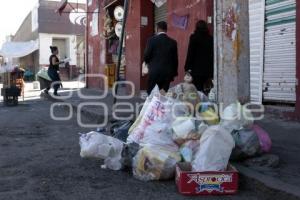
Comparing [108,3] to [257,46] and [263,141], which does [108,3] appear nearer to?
[257,46]

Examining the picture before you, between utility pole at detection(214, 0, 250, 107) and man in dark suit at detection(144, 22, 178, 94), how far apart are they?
224cm

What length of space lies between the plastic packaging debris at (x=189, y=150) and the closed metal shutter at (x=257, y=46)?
4473 mm

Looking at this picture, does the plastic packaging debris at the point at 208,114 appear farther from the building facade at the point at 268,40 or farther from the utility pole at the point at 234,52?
the building facade at the point at 268,40

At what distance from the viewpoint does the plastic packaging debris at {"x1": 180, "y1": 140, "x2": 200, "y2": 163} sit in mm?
4875

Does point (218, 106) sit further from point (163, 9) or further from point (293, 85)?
point (163, 9)

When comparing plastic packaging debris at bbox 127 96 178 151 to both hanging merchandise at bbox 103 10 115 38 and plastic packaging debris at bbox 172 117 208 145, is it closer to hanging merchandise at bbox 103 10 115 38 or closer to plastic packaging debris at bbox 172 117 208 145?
plastic packaging debris at bbox 172 117 208 145

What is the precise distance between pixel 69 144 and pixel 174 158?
2776 millimetres

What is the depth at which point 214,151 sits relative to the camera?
4574mm

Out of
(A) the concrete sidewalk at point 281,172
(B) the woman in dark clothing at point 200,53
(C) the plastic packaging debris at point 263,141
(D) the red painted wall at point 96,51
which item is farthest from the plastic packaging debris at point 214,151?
(D) the red painted wall at point 96,51

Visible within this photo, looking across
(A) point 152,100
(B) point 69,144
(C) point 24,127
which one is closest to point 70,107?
(C) point 24,127

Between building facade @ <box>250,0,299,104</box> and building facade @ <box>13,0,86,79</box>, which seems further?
building facade @ <box>13,0,86,79</box>

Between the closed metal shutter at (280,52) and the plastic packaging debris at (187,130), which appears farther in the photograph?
the closed metal shutter at (280,52)

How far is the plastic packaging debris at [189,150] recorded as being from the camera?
4.88m

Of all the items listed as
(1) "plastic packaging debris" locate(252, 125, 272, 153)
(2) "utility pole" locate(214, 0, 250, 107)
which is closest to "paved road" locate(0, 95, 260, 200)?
(1) "plastic packaging debris" locate(252, 125, 272, 153)
